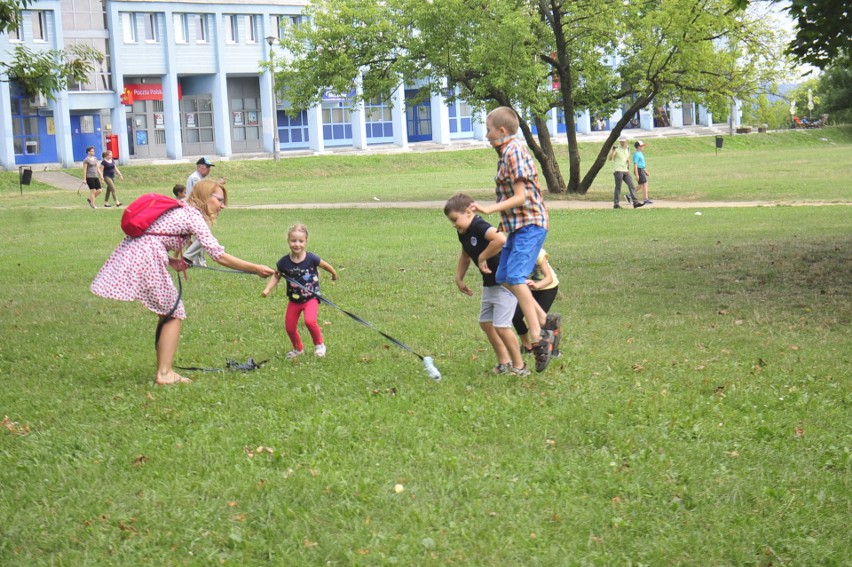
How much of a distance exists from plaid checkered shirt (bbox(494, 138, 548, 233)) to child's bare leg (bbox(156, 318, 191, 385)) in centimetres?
262

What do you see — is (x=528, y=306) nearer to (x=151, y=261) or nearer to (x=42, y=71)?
(x=151, y=261)

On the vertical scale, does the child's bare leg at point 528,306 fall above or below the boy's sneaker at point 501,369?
above

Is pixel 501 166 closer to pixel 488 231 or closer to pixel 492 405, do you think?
pixel 488 231

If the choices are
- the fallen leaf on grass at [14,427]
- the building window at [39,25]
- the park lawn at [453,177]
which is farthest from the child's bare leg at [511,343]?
the building window at [39,25]

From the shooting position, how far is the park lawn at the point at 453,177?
107ft

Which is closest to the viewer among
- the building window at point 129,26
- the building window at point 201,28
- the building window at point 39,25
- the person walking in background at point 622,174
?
the person walking in background at point 622,174

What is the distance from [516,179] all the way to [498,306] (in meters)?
0.96

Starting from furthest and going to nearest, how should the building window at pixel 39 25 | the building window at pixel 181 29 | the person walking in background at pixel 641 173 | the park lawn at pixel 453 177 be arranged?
the building window at pixel 181 29 < the building window at pixel 39 25 < the park lawn at pixel 453 177 < the person walking in background at pixel 641 173

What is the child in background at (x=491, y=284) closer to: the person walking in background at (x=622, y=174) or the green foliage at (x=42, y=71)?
the green foliage at (x=42, y=71)

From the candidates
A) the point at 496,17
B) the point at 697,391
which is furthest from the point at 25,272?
the point at 496,17

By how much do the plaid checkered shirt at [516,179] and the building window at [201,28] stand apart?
57.4 meters

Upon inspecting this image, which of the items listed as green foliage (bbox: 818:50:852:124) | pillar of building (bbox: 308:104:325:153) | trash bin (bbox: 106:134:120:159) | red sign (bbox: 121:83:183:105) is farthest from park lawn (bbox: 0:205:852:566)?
pillar of building (bbox: 308:104:325:153)

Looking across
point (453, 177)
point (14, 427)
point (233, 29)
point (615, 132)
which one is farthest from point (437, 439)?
point (233, 29)

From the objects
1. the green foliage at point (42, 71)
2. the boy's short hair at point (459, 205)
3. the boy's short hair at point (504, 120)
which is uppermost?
the green foliage at point (42, 71)
